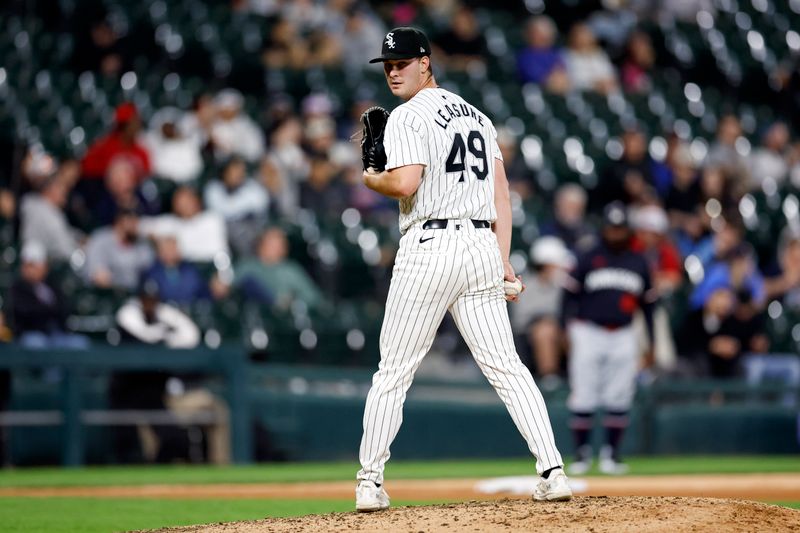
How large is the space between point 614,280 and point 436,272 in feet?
15.8

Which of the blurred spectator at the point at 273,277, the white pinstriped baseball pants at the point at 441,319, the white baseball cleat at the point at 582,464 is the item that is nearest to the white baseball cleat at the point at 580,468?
the white baseball cleat at the point at 582,464

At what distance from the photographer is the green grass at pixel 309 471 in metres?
8.63

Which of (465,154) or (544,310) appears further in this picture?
(544,310)

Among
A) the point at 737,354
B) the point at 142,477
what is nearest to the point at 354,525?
the point at 142,477

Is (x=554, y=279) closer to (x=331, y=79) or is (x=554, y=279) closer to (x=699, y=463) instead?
(x=699, y=463)

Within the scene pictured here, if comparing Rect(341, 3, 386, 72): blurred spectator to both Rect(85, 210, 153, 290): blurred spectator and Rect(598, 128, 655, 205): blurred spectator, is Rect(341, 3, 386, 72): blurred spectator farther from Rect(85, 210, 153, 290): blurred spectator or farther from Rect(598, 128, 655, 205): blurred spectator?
Rect(85, 210, 153, 290): blurred spectator

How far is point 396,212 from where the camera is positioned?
12344mm

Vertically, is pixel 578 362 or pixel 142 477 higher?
pixel 578 362

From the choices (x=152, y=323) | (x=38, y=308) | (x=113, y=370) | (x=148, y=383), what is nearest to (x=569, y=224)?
(x=152, y=323)

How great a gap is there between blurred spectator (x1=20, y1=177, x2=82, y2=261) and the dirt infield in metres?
2.77

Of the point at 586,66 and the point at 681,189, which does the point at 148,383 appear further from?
the point at 586,66

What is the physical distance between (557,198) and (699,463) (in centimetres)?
362

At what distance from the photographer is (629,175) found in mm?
13484

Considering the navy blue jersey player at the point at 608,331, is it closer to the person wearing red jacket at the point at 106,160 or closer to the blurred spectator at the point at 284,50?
the person wearing red jacket at the point at 106,160
